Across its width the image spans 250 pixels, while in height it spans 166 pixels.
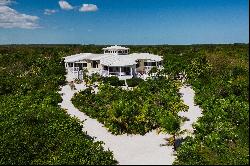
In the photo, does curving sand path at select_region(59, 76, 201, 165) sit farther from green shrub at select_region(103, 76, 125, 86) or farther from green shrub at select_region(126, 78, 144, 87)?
green shrub at select_region(126, 78, 144, 87)

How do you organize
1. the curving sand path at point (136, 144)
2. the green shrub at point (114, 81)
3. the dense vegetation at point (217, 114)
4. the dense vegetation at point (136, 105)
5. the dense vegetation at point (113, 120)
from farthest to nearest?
the green shrub at point (114, 81) < the dense vegetation at point (136, 105) < the curving sand path at point (136, 144) < the dense vegetation at point (113, 120) < the dense vegetation at point (217, 114)

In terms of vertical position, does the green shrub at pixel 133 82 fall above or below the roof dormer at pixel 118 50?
below

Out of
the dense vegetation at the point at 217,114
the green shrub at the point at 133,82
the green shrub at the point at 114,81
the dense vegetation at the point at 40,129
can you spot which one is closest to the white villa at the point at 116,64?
the green shrub at the point at 114,81

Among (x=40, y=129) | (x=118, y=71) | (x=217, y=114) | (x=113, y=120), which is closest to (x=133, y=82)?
(x=118, y=71)

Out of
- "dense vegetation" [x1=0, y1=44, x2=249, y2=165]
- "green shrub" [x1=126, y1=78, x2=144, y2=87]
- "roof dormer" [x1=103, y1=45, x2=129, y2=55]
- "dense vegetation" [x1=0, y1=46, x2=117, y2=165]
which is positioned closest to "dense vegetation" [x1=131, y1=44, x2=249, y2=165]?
"dense vegetation" [x1=0, y1=44, x2=249, y2=165]

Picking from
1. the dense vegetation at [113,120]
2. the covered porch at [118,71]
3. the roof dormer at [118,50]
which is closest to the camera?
the dense vegetation at [113,120]

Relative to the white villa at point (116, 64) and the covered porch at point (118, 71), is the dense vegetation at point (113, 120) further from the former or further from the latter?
the covered porch at point (118, 71)

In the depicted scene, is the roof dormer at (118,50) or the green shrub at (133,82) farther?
the roof dormer at (118,50)

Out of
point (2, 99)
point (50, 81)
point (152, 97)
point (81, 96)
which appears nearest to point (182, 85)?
point (152, 97)
